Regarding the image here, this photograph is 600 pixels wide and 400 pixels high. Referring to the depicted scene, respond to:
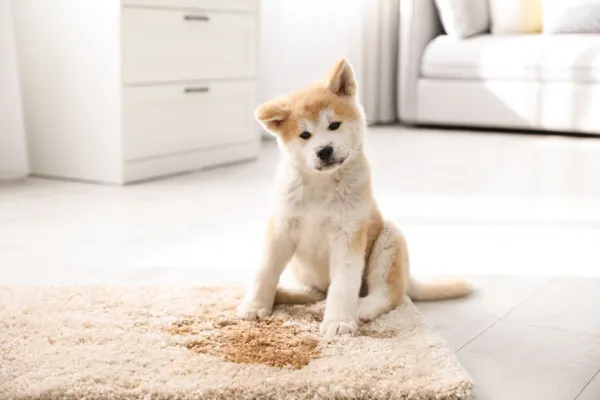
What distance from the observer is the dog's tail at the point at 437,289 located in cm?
161

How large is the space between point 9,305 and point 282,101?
2.13 ft

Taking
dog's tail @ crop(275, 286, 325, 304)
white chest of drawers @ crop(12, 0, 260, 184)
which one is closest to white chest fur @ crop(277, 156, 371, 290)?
dog's tail @ crop(275, 286, 325, 304)

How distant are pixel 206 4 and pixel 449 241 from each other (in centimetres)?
152

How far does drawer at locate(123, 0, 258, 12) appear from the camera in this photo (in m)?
2.84

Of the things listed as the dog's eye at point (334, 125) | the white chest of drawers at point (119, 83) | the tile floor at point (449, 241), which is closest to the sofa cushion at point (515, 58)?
the tile floor at point (449, 241)

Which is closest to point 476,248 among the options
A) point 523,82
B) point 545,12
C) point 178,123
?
point 178,123

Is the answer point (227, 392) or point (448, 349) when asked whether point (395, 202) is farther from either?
A: point (227, 392)

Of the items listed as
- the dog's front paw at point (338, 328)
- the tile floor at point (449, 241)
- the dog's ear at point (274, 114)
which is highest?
the dog's ear at point (274, 114)

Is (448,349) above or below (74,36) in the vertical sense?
below

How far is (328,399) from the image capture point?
1130mm

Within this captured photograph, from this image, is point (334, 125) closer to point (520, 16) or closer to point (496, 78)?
point (496, 78)

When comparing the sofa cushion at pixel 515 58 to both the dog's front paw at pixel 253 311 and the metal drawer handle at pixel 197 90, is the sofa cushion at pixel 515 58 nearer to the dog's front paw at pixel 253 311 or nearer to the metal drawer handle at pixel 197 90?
the metal drawer handle at pixel 197 90

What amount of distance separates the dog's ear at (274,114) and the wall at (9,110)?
1761mm

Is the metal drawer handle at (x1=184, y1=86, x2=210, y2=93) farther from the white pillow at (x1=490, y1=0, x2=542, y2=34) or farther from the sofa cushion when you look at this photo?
the white pillow at (x1=490, y1=0, x2=542, y2=34)
